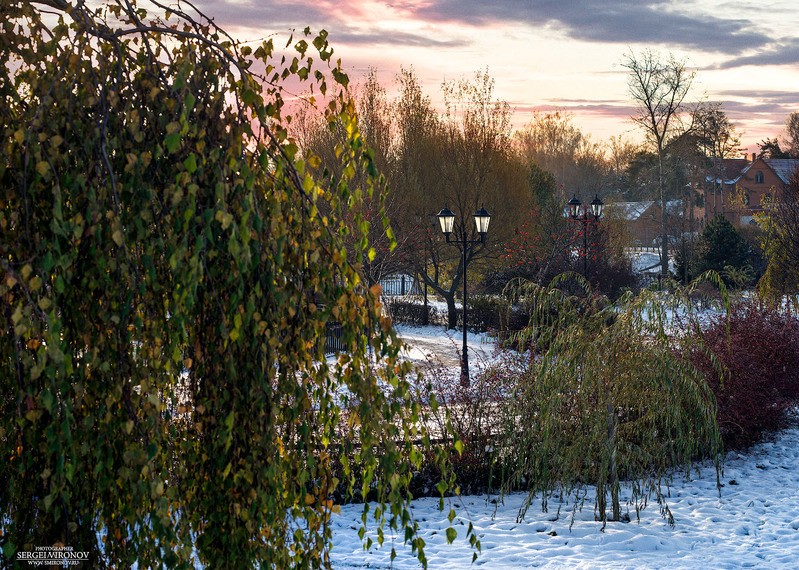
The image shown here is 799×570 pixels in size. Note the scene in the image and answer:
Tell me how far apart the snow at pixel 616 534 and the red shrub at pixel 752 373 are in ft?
3.78

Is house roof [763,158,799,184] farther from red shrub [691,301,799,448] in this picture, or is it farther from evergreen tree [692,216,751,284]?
red shrub [691,301,799,448]

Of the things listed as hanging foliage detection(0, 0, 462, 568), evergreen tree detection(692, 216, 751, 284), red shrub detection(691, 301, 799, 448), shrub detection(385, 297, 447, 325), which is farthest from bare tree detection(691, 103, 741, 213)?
hanging foliage detection(0, 0, 462, 568)

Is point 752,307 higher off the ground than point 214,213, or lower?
lower

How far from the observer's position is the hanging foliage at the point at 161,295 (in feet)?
8.36

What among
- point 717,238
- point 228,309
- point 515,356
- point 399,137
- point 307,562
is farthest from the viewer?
point 717,238

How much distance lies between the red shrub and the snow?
1.15 meters

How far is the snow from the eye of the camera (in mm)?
6605

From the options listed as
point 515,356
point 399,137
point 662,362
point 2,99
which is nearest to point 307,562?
point 2,99

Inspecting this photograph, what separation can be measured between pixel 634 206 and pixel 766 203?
37.9 metres

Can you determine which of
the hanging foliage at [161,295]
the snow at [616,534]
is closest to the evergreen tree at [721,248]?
the snow at [616,534]

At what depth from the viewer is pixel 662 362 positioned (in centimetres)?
716

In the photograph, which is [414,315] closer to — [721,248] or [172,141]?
[721,248]

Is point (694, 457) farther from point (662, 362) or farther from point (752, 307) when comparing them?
point (662, 362)

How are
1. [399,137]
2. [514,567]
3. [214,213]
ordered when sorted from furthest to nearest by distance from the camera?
[399,137], [514,567], [214,213]
